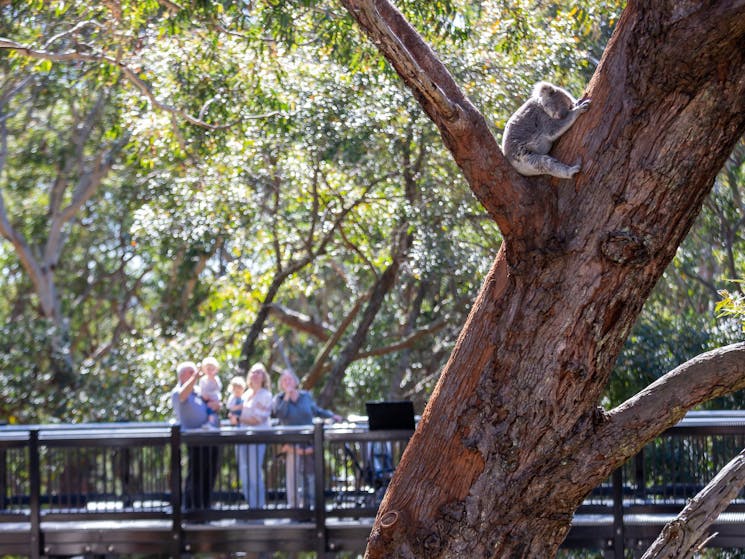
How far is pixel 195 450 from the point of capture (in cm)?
773

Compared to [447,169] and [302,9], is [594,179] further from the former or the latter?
[447,169]

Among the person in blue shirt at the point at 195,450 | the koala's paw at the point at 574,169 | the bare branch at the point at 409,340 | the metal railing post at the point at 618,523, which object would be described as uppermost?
the koala's paw at the point at 574,169

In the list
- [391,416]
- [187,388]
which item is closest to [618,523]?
[391,416]

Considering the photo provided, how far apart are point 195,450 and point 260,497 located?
0.62 m

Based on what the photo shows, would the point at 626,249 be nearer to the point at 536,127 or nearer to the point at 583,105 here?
the point at 583,105

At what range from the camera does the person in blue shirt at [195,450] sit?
25.2ft

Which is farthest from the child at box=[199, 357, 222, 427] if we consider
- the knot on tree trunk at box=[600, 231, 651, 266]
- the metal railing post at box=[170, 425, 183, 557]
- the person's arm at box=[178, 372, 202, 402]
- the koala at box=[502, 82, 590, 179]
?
the knot on tree trunk at box=[600, 231, 651, 266]

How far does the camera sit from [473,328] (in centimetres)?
408

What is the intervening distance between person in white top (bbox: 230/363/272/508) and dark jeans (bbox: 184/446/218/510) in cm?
23

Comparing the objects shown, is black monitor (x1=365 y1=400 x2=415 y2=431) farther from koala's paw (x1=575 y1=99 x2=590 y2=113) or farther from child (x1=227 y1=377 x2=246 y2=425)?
koala's paw (x1=575 y1=99 x2=590 y2=113)

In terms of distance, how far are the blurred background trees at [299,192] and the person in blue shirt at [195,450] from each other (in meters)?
2.93

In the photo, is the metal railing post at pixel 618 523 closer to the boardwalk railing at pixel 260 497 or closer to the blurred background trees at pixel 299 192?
the boardwalk railing at pixel 260 497

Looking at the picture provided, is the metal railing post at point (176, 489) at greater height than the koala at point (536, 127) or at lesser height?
lesser

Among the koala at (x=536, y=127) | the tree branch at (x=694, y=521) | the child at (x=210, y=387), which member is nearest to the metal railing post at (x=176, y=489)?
the child at (x=210, y=387)
